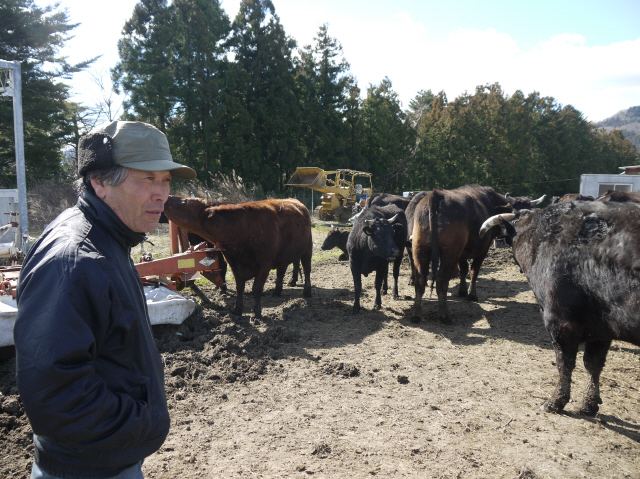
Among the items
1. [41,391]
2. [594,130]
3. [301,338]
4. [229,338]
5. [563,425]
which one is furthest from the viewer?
[594,130]

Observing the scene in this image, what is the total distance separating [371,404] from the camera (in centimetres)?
408

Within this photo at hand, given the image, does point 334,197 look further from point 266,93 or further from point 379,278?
point 379,278

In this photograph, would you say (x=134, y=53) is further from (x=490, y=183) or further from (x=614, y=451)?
(x=614, y=451)

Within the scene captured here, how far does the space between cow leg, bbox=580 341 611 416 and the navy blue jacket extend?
13.0 feet

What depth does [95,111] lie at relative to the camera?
2902 cm

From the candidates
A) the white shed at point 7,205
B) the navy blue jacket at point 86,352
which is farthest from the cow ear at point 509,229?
the white shed at point 7,205

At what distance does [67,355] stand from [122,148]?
0.79 meters

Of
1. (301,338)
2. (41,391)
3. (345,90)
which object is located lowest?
(301,338)

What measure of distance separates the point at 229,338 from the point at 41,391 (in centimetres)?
414

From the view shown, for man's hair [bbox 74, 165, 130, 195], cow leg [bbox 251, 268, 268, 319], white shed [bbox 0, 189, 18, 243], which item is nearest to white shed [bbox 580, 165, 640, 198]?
cow leg [bbox 251, 268, 268, 319]

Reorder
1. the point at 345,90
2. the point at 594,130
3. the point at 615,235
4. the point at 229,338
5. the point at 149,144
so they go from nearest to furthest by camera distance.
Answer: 1. the point at 149,144
2. the point at 615,235
3. the point at 229,338
4. the point at 345,90
5. the point at 594,130

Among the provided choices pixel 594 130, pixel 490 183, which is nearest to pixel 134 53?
pixel 490 183

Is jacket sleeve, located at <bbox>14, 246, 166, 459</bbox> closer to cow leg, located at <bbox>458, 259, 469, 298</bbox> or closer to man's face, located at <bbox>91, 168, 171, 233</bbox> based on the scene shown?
man's face, located at <bbox>91, 168, 171, 233</bbox>

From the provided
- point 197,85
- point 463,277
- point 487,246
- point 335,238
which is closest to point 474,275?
point 463,277
